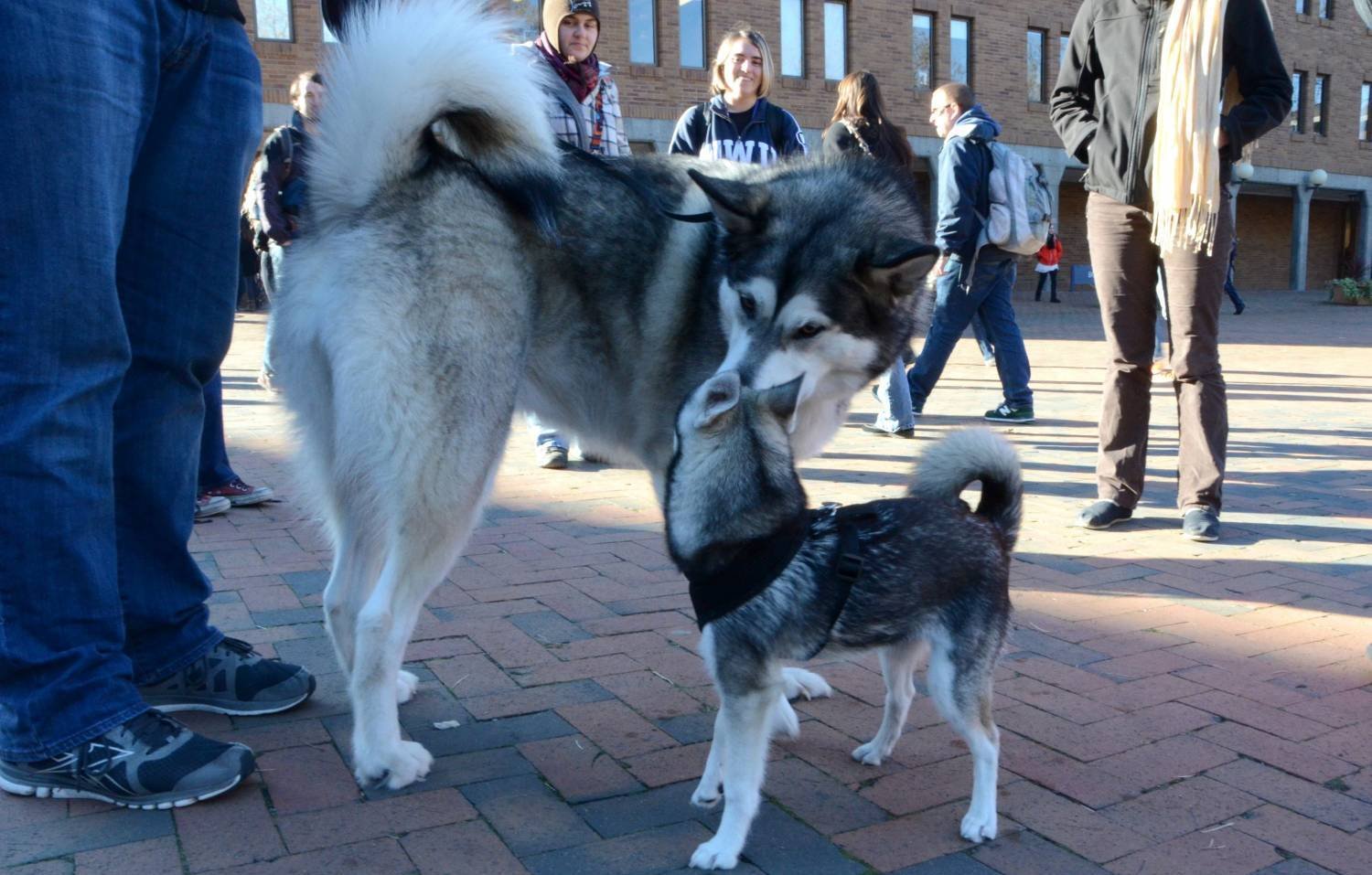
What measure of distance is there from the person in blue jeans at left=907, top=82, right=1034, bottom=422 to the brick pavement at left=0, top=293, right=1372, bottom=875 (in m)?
3.17

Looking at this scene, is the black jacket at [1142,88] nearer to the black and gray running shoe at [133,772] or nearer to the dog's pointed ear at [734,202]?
the dog's pointed ear at [734,202]

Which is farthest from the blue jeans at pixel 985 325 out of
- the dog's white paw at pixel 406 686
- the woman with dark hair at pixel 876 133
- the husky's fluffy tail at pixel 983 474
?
the dog's white paw at pixel 406 686

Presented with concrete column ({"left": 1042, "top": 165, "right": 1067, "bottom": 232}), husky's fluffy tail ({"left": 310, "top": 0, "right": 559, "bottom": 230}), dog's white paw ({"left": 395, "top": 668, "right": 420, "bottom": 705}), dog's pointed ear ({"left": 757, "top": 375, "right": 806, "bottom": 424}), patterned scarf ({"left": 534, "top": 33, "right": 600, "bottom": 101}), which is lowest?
dog's white paw ({"left": 395, "top": 668, "right": 420, "bottom": 705})

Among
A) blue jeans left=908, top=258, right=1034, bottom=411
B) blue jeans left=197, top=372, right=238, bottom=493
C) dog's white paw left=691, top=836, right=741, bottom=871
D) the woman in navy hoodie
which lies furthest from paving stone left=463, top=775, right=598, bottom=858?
blue jeans left=908, top=258, right=1034, bottom=411

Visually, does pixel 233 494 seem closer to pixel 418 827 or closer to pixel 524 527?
pixel 524 527

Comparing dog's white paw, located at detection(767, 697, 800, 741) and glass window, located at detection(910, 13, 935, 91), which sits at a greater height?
glass window, located at detection(910, 13, 935, 91)

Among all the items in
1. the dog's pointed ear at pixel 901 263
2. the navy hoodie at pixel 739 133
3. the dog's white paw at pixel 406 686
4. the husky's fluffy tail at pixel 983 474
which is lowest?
the dog's white paw at pixel 406 686

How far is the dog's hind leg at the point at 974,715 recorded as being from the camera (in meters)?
2.38

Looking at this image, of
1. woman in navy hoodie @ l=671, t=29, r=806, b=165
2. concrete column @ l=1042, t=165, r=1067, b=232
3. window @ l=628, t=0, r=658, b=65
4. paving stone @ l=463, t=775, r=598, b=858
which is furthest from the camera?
concrete column @ l=1042, t=165, r=1067, b=232

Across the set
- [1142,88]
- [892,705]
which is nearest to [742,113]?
[1142,88]

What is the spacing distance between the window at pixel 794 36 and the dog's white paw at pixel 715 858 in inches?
1063

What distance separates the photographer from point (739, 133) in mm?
6219

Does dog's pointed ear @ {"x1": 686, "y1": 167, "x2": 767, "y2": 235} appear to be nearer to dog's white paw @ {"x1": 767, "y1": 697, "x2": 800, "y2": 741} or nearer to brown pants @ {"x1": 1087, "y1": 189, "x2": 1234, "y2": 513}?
dog's white paw @ {"x1": 767, "y1": 697, "x2": 800, "y2": 741}

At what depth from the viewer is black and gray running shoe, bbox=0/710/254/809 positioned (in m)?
2.42
